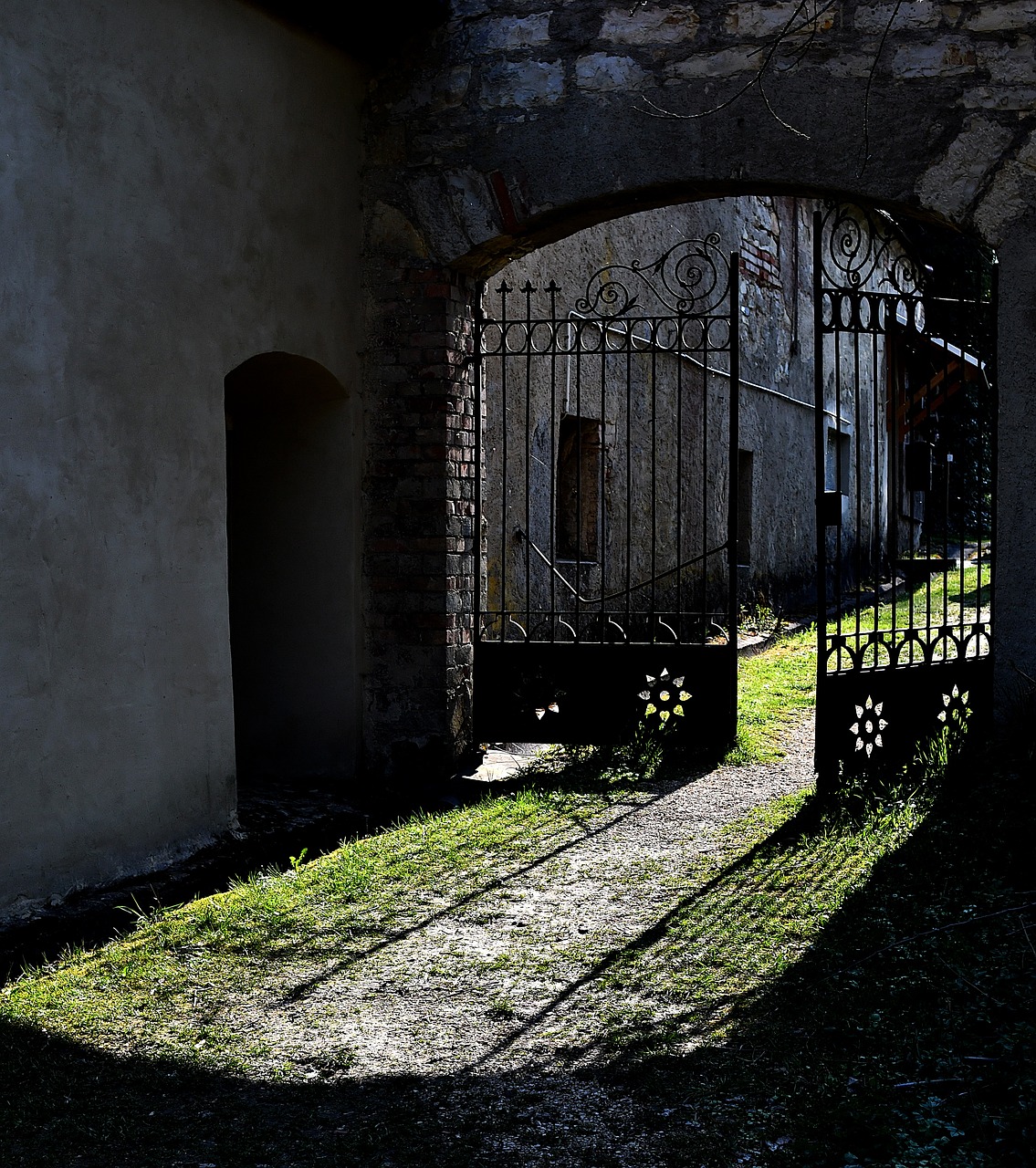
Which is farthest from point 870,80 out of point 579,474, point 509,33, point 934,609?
Answer: point 934,609

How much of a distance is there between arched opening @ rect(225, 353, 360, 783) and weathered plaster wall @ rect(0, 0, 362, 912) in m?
0.63

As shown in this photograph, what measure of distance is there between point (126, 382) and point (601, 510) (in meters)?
4.78

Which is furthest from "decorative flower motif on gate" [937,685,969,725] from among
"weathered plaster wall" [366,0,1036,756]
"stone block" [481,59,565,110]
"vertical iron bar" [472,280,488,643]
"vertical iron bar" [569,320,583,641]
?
"stone block" [481,59,565,110]

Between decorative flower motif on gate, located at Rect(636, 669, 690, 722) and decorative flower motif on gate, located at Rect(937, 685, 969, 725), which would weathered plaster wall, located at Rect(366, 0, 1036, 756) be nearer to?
decorative flower motif on gate, located at Rect(937, 685, 969, 725)

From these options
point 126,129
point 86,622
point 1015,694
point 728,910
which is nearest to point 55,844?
point 86,622

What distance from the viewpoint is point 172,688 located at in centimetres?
486

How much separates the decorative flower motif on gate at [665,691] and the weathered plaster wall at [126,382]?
2.28 metres

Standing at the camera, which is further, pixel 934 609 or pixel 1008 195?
pixel 934 609

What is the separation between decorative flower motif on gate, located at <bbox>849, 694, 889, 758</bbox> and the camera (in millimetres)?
5648

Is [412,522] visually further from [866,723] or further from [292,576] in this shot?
[866,723]

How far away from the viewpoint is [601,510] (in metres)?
8.93

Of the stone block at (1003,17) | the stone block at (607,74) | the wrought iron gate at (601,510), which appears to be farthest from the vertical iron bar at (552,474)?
the stone block at (1003,17)

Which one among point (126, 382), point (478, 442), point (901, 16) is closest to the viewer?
point (126, 382)

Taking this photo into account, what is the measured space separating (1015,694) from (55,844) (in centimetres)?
386
